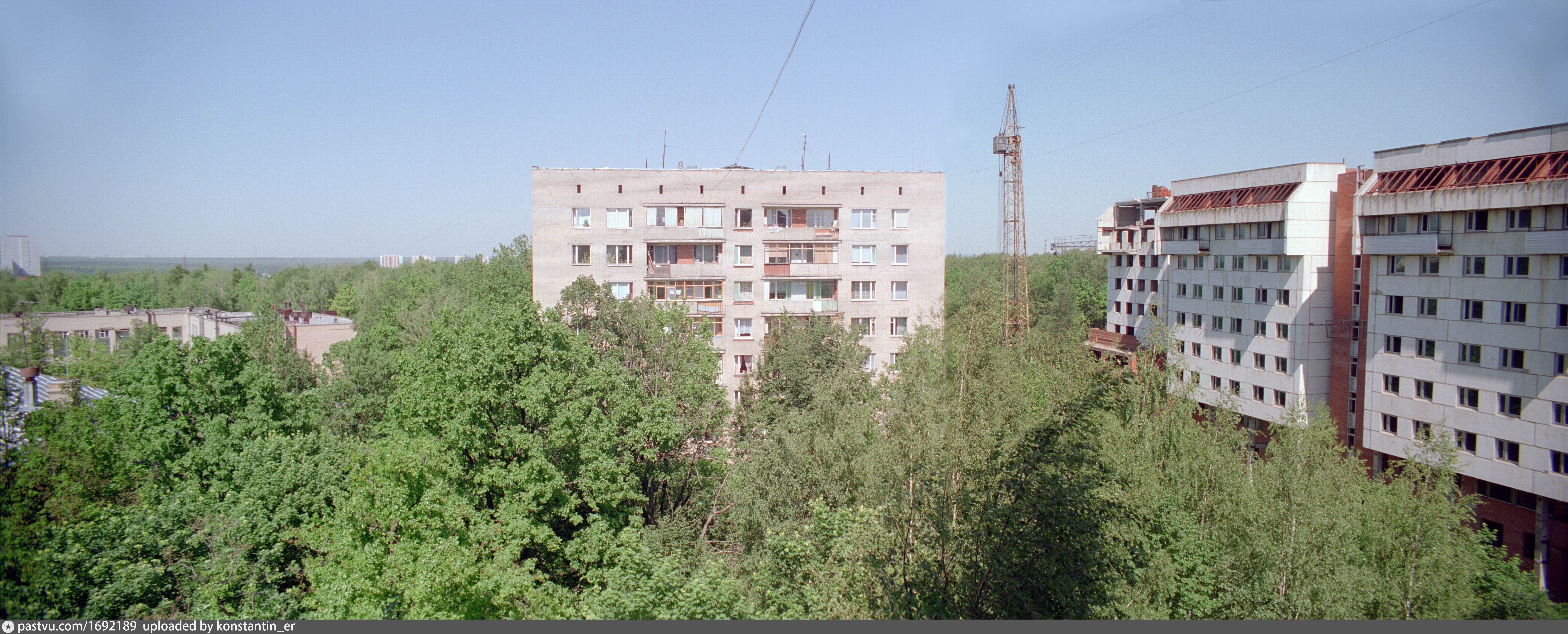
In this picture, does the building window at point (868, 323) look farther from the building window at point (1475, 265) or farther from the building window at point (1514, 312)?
the building window at point (1514, 312)

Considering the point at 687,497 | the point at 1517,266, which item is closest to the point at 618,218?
the point at 687,497

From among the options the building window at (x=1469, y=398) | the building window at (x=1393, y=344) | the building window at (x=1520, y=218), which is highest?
the building window at (x=1520, y=218)

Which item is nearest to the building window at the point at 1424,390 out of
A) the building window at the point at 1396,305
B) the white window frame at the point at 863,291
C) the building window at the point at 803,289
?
the building window at the point at 1396,305

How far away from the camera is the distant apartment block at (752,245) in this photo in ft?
72.5

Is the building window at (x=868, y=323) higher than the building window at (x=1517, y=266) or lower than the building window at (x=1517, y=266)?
lower

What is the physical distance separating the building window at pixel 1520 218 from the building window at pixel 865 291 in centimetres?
1492

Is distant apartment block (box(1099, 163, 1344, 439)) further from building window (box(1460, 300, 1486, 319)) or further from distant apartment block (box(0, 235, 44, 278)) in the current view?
distant apartment block (box(0, 235, 44, 278))

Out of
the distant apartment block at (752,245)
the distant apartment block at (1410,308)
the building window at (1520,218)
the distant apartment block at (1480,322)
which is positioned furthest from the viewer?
the distant apartment block at (752,245)

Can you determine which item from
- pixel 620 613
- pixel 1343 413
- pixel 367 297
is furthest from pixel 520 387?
pixel 367 297

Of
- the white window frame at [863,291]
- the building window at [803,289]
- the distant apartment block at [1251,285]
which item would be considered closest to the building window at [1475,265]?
the distant apartment block at [1251,285]

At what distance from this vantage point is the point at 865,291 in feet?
77.2

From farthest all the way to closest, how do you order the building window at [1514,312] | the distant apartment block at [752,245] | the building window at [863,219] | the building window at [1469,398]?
the building window at [863,219], the distant apartment block at [752,245], the building window at [1469,398], the building window at [1514,312]

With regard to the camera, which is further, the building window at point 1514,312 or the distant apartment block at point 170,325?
the building window at point 1514,312

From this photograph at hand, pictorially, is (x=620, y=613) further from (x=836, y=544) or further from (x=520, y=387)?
(x=520, y=387)
